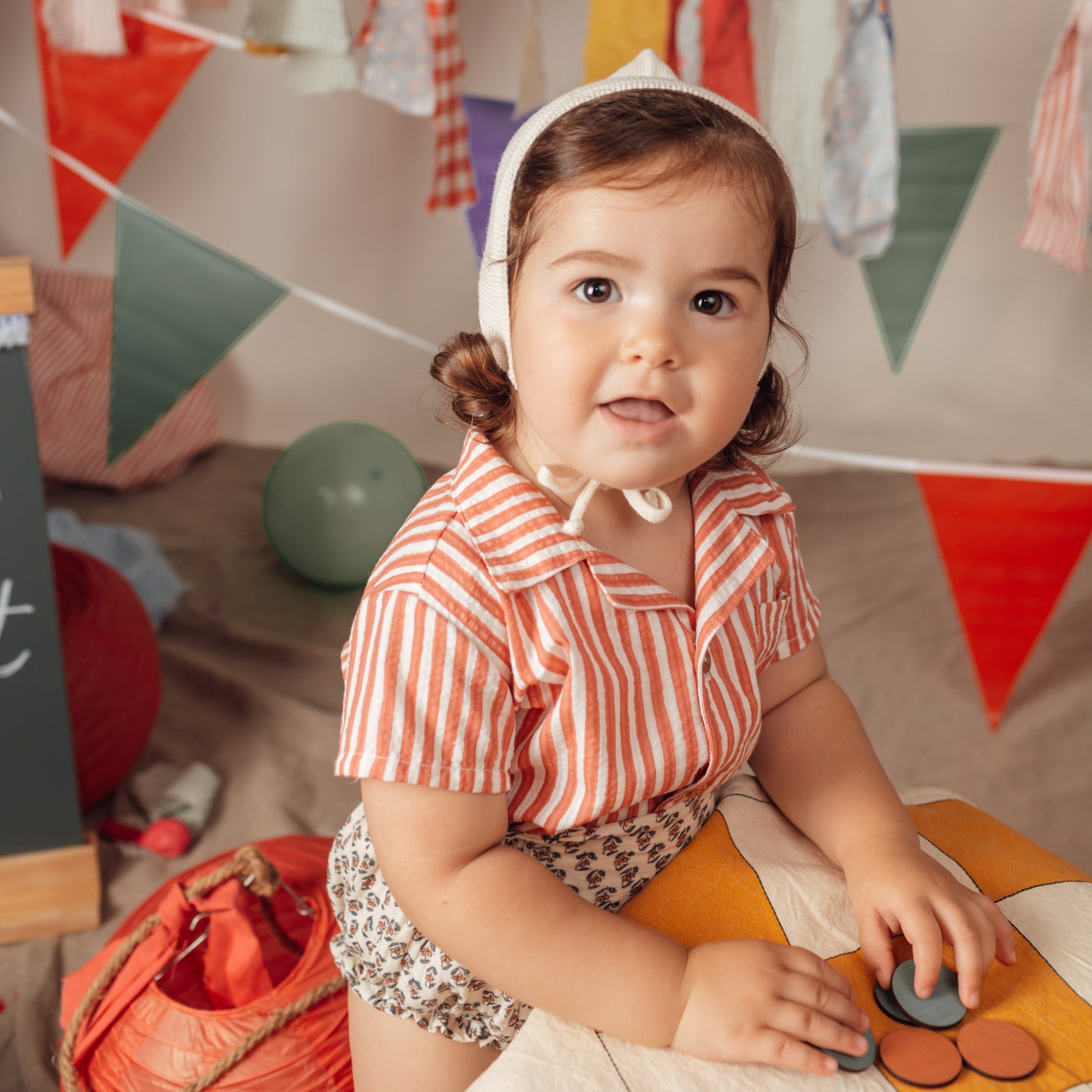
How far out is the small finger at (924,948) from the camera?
0.65 m

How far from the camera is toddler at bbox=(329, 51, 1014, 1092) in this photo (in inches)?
25.4

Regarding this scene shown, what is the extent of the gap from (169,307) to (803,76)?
913mm

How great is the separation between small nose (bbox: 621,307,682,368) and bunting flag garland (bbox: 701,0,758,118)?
914 millimetres

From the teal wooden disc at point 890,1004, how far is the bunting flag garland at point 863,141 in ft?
3.50

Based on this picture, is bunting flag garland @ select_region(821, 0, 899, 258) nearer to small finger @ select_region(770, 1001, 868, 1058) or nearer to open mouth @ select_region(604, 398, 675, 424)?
open mouth @ select_region(604, 398, 675, 424)

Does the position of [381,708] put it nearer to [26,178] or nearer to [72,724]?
[72,724]

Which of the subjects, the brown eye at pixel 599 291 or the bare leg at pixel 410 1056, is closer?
the brown eye at pixel 599 291

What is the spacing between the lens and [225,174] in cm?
241

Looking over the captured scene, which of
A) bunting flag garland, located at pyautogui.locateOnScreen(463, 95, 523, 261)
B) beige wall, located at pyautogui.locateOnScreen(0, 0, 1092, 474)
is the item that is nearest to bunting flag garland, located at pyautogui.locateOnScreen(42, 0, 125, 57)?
bunting flag garland, located at pyautogui.locateOnScreen(463, 95, 523, 261)

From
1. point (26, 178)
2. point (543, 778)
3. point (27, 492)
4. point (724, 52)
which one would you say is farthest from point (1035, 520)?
point (26, 178)

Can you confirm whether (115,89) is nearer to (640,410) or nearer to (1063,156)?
(1063,156)

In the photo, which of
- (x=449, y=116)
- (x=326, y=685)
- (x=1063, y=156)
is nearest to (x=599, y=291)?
(x=1063, y=156)

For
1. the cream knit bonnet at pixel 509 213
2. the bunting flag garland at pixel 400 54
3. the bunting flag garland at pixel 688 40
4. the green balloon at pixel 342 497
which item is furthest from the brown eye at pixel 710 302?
the green balloon at pixel 342 497

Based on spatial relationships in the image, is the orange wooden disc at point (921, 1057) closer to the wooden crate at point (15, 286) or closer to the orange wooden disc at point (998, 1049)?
the orange wooden disc at point (998, 1049)
